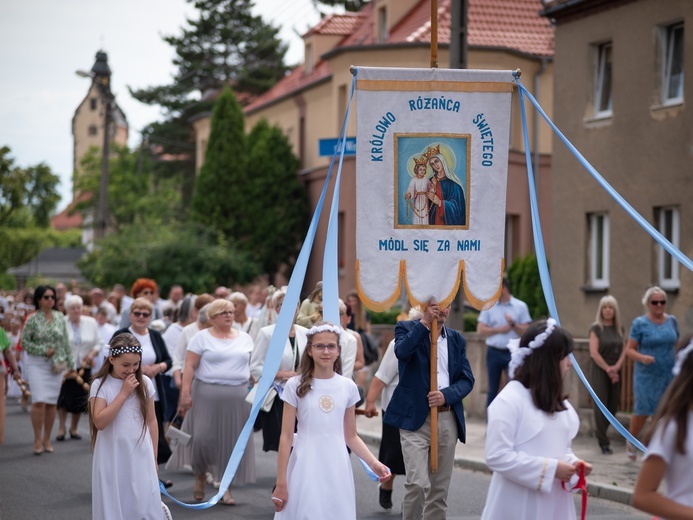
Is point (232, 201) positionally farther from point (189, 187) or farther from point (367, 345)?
point (367, 345)

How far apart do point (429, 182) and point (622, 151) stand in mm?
14884

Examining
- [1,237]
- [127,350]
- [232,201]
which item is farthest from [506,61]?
[1,237]

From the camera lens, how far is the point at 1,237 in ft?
288

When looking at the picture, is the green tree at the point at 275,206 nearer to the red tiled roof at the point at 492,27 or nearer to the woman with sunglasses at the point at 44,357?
the red tiled roof at the point at 492,27

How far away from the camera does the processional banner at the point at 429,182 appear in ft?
28.8

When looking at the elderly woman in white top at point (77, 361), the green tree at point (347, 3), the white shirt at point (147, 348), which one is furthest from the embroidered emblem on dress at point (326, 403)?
the green tree at point (347, 3)

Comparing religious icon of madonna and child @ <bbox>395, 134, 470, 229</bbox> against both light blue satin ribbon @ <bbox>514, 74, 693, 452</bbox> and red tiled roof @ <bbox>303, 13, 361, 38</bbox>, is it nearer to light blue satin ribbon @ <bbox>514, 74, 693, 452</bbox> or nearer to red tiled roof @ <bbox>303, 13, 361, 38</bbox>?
light blue satin ribbon @ <bbox>514, 74, 693, 452</bbox>

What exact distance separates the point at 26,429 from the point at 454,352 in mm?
10222

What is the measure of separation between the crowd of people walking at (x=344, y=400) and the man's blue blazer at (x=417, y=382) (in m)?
0.01

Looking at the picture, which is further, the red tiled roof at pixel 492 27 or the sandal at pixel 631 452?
the red tiled roof at pixel 492 27

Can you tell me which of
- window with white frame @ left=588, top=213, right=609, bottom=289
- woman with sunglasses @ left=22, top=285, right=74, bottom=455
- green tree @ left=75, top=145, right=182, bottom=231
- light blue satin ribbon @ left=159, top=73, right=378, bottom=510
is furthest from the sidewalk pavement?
green tree @ left=75, top=145, right=182, bottom=231

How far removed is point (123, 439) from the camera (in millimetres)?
7777

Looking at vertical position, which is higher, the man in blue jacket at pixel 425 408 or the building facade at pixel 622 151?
the building facade at pixel 622 151

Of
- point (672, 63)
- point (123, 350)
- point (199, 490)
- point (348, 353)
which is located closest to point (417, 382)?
point (123, 350)
